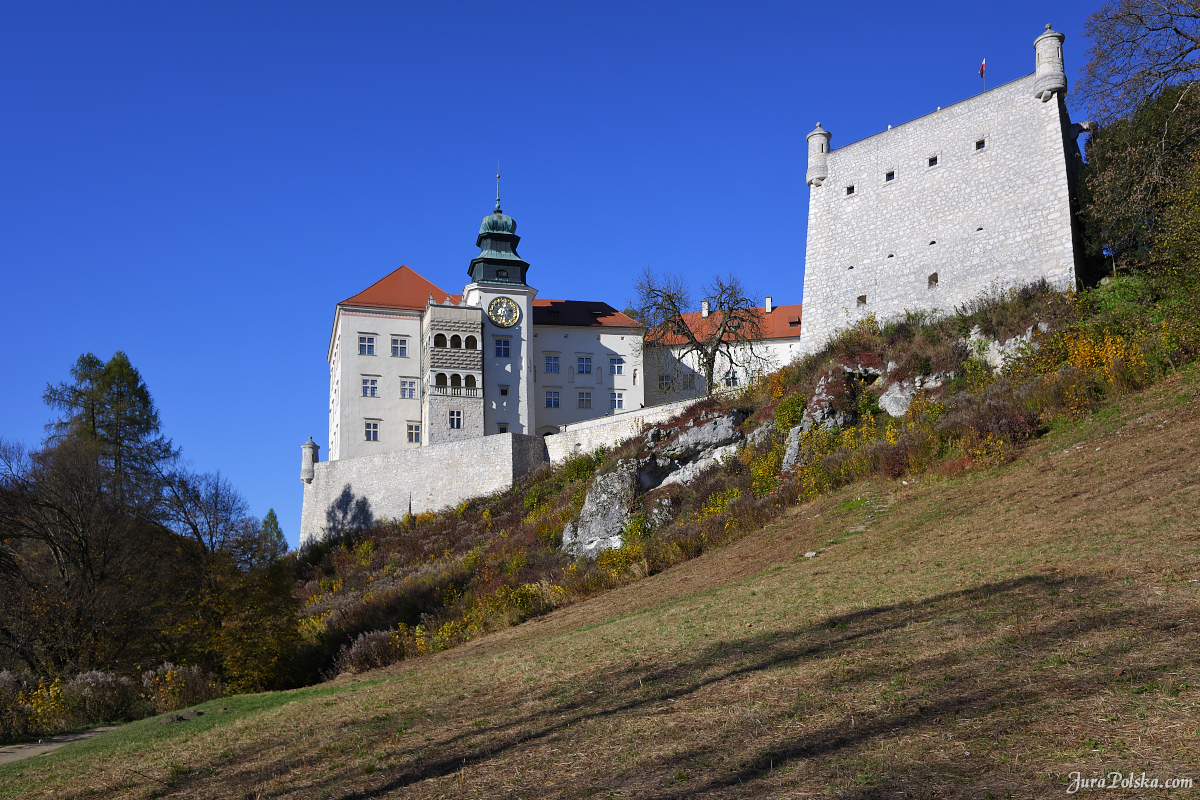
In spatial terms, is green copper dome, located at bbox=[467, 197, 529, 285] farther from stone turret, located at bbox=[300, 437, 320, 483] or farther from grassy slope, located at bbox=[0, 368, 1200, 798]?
grassy slope, located at bbox=[0, 368, 1200, 798]

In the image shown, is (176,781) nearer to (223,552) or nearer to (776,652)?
(776,652)

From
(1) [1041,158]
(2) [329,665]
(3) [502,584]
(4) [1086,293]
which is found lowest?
(2) [329,665]

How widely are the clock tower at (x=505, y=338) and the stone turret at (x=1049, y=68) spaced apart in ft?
103

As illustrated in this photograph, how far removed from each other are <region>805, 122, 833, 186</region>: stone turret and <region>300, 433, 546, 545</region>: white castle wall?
723 inches

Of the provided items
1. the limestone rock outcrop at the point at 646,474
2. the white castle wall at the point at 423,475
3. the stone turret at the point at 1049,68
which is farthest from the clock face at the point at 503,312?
the stone turret at the point at 1049,68

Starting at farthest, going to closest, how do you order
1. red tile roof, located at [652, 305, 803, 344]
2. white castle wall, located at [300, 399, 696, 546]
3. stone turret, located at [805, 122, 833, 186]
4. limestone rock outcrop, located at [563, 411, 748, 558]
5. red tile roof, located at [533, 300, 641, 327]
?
red tile roof, located at [533, 300, 641, 327] < red tile roof, located at [652, 305, 803, 344] < white castle wall, located at [300, 399, 696, 546] < stone turret, located at [805, 122, 833, 186] < limestone rock outcrop, located at [563, 411, 748, 558]

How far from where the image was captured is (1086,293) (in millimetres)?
24016

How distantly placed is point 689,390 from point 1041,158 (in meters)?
28.8

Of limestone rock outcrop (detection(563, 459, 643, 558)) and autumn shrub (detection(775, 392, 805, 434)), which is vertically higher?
autumn shrub (detection(775, 392, 805, 434))

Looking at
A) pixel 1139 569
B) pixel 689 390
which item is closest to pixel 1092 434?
pixel 1139 569

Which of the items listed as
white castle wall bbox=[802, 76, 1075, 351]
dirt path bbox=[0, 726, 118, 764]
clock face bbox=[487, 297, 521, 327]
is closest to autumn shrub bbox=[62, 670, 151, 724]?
dirt path bbox=[0, 726, 118, 764]

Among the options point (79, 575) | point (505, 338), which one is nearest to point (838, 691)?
point (79, 575)

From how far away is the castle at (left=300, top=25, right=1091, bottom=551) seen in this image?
26.9m

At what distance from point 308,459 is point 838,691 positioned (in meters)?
44.1
